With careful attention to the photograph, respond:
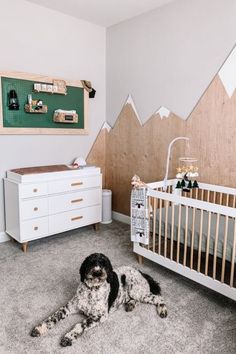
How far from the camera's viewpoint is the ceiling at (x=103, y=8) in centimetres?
304

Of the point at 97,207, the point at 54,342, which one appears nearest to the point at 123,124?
the point at 97,207

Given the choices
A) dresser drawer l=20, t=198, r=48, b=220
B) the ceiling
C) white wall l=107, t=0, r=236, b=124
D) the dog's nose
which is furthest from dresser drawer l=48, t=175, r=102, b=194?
the ceiling

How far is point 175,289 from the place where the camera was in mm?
2275

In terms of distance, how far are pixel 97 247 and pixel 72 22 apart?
2.61 meters

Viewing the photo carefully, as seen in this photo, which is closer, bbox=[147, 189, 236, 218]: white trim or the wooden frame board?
bbox=[147, 189, 236, 218]: white trim

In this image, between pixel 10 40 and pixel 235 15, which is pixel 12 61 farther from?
pixel 235 15

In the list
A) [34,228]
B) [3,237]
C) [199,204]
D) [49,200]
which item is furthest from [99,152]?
[199,204]

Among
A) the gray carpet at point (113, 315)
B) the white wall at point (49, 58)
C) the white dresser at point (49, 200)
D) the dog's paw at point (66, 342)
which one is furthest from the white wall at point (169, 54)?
the dog's paw at point (66, 342)

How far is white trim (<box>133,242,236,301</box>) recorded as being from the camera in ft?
6.51

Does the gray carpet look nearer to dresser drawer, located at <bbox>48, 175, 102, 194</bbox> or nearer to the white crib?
the white crib

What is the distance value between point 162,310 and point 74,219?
1607mm

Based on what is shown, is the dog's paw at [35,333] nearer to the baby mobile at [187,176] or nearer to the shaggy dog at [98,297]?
the shaggy dog at [98,297]

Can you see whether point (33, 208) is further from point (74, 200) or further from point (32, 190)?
point (74, 200)

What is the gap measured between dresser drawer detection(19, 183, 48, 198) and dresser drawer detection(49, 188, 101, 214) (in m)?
0.13
